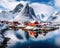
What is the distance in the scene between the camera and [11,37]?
238cm

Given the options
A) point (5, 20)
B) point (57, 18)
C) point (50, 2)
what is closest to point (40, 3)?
point (50, 2)

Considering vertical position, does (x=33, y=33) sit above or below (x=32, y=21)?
below

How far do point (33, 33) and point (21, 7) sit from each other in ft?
1.16

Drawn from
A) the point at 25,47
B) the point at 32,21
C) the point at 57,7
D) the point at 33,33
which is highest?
the point at 57,7

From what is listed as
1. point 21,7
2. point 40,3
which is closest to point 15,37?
point 21,7

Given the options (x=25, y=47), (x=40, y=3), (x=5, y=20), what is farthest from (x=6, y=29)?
(x=40, y=3)

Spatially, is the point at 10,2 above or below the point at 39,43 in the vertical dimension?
above

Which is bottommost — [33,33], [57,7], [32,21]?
[33,33]

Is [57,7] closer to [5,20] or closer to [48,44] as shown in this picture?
[48,44]

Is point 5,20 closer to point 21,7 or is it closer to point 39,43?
point 21,7

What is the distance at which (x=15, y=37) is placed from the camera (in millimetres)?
2402

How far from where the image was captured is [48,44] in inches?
94.4

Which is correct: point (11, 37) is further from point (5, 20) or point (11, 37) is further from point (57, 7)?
point (57, 7)

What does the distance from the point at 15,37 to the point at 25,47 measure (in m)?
0.18
